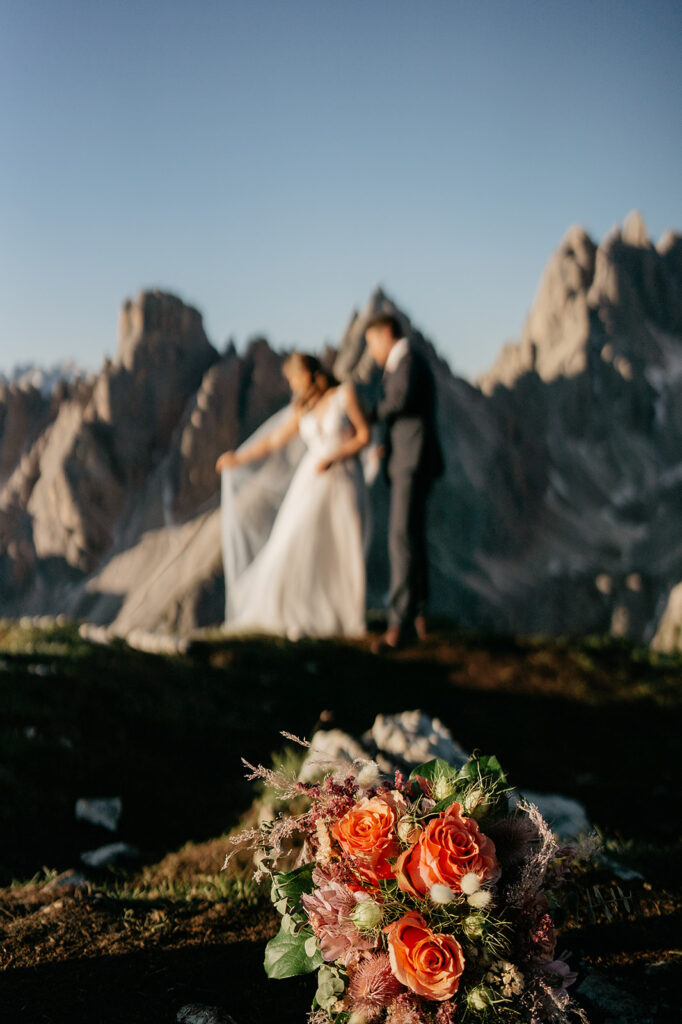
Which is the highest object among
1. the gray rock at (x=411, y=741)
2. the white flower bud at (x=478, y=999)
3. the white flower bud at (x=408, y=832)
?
the white flower bud at (x=408, y=832)

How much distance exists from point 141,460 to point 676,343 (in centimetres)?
4353

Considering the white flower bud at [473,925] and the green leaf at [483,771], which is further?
the green leaf at [483,771]

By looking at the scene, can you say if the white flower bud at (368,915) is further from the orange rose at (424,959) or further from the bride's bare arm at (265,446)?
the bride's bare arm at (265,446)

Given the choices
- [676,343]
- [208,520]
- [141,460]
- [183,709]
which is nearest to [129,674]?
[183,709]

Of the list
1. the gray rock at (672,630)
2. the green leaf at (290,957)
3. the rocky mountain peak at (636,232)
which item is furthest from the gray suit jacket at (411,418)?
the rocky mountain peak at (636,232)

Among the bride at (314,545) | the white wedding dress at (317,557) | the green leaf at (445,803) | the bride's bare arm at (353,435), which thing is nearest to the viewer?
the green leaf at (445,803)

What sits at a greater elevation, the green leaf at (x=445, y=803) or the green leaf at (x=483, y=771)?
the green leaf at (x=483, y=771)

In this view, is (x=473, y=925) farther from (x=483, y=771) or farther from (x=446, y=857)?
(x=483, y=771)

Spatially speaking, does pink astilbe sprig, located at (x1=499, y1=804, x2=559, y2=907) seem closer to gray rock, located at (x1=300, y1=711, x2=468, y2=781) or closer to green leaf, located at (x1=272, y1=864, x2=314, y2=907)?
green leaf, located at (x1=272, y1=864, x2=314, y2=907)

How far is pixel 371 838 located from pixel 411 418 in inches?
237

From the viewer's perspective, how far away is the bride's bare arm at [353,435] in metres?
7.75

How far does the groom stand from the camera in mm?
7527

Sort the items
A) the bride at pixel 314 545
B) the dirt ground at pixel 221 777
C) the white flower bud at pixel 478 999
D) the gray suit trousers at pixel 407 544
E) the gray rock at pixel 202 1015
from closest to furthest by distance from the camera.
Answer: the white flower bud at pixel 478 999 → the gray rock at pixel 202 1015 → the dirt ground at pixel 221 777 → the gray suit trousers at pixel 407 544 → the bride at pixel 314 545

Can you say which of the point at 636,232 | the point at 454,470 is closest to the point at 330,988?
the point at 454,470
